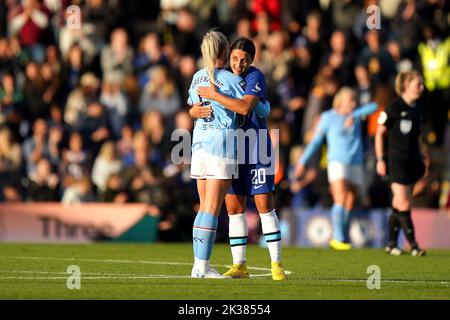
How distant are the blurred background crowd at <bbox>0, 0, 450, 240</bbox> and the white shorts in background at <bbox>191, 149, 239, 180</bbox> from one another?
9223 millimetres

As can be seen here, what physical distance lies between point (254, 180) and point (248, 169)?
0.15 m

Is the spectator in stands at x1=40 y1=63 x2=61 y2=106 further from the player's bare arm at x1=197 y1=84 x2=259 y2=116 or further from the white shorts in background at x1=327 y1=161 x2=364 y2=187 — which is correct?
the player's bare arm at x1=197 y1=84 x2=259 y2=116

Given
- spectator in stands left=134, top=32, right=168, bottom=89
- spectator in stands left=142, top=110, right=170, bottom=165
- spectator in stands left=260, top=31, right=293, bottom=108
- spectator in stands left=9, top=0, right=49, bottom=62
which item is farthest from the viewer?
spectator in stands left=9, top=0, right=49, bottom=62

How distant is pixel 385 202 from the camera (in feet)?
74.0

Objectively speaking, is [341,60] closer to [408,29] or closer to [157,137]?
[408,29]

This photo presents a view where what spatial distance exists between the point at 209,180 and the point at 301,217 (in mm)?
9257

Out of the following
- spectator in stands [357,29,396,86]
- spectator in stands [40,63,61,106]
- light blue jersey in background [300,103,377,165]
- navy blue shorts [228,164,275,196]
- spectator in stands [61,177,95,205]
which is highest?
spectator in stands [357,29,396,86]

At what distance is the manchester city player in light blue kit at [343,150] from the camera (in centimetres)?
2064

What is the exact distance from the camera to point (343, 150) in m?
20.8

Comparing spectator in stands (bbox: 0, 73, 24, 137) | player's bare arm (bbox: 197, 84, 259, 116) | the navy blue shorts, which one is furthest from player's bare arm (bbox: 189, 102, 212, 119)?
spectator in stands (bbox: 0, 73, 24, 137)

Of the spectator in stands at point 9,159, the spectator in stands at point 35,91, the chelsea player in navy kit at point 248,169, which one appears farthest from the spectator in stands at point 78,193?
the chelsea player in navy kit at point 248,169

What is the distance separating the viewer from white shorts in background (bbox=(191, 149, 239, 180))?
12.8 meters
